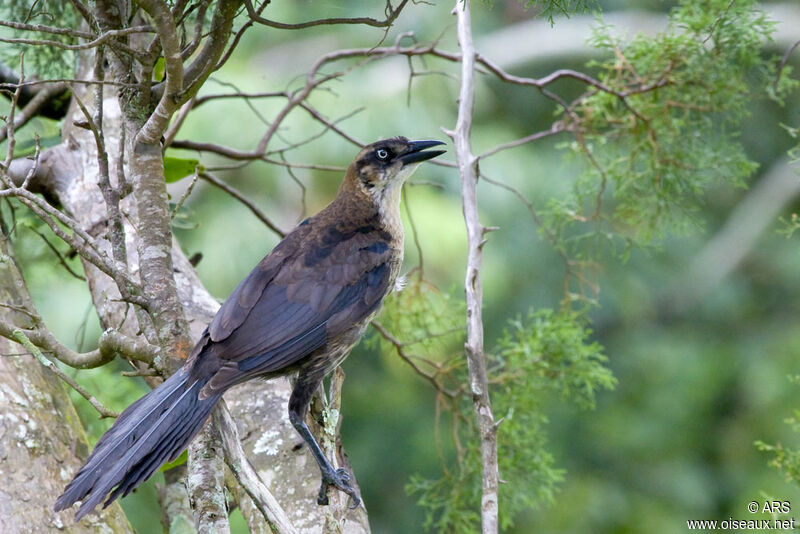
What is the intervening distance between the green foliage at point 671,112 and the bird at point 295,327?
2.73 feet

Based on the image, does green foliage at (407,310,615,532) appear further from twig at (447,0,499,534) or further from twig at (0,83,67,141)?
twig at (0,83,67,141)

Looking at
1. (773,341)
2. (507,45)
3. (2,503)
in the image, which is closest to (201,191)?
(507,45)

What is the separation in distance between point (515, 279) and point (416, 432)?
1.85 metres

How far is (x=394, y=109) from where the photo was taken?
27.5 ft

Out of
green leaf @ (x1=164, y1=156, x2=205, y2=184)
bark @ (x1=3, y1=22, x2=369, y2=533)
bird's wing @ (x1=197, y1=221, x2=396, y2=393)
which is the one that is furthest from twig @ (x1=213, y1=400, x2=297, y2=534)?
green leaf @ (x1=164, y1=156, x2=205, y2=184)

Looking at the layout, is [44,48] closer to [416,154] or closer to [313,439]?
[416,154]

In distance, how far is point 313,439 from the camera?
Answer: 2740mm

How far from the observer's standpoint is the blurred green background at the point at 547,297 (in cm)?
792

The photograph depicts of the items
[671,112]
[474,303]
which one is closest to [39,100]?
[474,303]

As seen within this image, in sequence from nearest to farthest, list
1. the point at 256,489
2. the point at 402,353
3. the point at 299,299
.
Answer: the point at 256,489 → the point at 299,299 → the point at 402,353

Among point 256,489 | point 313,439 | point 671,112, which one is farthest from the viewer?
point 671,112

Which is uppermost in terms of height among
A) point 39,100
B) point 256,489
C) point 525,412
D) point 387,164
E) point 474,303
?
point 39,100

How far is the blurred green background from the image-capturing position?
7.92 m

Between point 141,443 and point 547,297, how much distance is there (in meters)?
6.95
